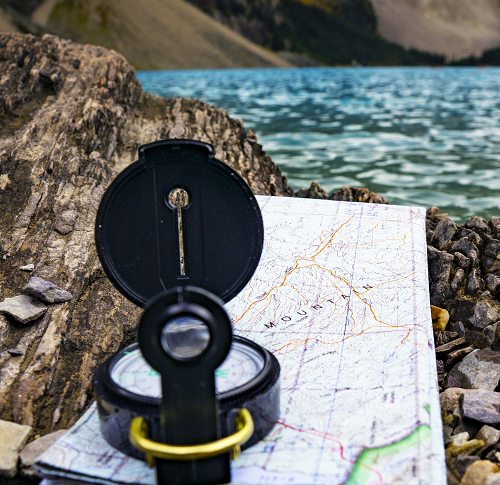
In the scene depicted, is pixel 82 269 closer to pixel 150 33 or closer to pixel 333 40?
pixel 150 33

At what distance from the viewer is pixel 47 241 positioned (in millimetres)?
3752

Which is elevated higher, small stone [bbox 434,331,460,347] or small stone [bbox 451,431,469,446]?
small stone [bbox 451,431,469,446]

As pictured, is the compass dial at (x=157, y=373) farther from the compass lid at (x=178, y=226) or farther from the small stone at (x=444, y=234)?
the small stone at (x=444, y=234)

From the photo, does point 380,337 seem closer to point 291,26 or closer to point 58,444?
point 58,444

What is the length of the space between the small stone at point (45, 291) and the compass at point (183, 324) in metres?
1.07

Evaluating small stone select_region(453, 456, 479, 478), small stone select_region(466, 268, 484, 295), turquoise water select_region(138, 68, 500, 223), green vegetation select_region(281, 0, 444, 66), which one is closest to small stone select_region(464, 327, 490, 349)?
small stone select_region(466, 268, 484, 295)

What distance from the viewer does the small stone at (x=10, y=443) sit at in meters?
2.00

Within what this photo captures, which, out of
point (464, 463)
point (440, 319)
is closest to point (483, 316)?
point (440, 319)

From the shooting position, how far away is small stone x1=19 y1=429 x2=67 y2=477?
2018mm

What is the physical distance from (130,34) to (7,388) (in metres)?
116

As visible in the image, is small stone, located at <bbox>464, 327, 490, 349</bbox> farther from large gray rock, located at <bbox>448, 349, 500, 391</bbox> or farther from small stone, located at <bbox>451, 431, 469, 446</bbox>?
small stone, located at <bbox>451, 431, 469, 446</bbox>

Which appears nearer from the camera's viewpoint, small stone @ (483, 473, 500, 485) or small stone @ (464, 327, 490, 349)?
small stone @ (483, 473, 500, 485)

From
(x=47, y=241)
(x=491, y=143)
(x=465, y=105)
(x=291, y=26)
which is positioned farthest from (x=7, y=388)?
(x=291, y=26)

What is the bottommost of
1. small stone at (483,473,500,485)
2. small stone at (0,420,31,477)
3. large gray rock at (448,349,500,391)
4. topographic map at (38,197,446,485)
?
large gray rock at (448,349,500,391)
